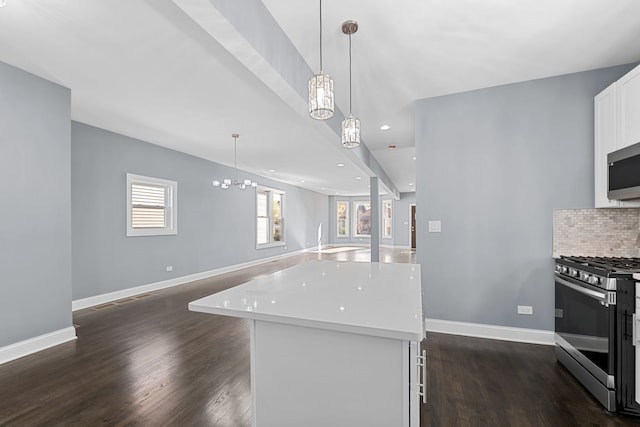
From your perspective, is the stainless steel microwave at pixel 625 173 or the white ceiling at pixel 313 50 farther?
the stainless steel microwave at pixel 625 173

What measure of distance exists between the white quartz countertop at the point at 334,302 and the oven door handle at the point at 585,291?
48.2 inches

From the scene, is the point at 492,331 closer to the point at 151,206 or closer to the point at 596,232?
the point at 596,232

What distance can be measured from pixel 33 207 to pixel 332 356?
3.31m

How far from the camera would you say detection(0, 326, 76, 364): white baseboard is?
2719mm

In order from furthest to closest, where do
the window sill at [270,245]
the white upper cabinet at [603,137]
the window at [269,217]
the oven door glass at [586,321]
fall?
the window at [269,217]
the window sill at [270,245]
the white upper cabinet at [603,137]
the oven door glass at [586,321]

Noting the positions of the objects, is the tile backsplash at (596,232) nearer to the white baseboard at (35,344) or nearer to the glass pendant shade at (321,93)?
the glass pendant shade at (321,93)

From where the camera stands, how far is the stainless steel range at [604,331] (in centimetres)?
194

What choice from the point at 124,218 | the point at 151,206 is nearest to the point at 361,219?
the point at 151,206

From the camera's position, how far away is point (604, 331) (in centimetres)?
204

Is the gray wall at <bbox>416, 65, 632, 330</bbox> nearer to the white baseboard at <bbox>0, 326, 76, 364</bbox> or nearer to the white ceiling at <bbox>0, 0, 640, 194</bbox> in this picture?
the white ceiling at <bbox>0, 0, 640, 194</bbox>

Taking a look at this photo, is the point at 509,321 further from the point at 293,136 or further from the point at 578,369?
the point at 293,136

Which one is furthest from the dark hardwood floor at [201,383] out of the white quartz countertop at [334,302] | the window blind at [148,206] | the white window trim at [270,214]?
the white window trim at [270,214]

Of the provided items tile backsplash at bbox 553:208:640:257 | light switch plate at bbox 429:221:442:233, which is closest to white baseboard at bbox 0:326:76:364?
light switch plate at bbox 429:221:442:233

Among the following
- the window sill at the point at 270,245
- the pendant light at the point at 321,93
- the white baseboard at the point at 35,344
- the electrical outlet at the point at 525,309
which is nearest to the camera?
the pendant light at the point at 321,93
